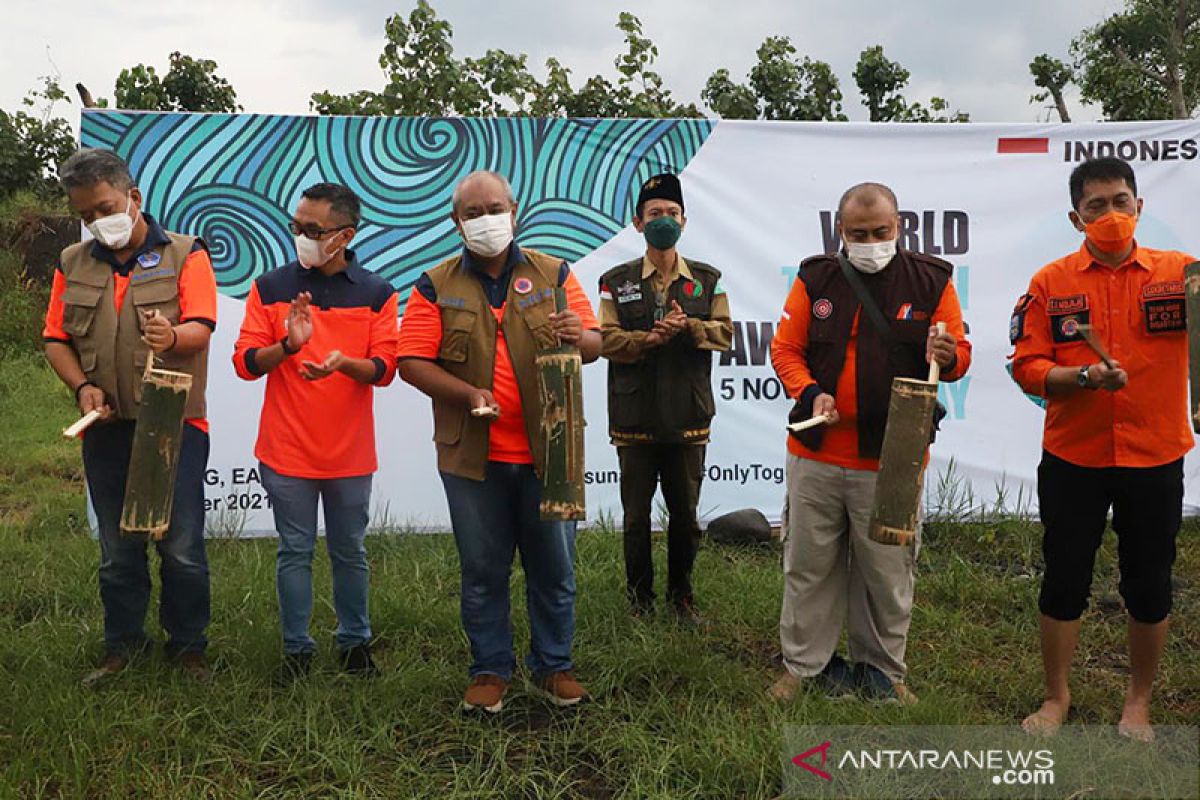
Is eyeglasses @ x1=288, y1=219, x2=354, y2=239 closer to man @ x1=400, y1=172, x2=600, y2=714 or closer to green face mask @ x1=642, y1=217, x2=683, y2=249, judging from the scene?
man @ x1=400, y1=172, x2=600, y2=714

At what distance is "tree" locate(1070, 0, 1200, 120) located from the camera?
17656mm

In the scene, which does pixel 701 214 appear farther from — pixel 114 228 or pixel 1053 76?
pixel 1053 76

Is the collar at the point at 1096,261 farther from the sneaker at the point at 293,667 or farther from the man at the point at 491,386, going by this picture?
the sneaker at the point at 293,667

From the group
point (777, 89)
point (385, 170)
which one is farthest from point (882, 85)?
point (385, 170)

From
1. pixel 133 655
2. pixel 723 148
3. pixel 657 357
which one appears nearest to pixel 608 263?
pixel 723 148

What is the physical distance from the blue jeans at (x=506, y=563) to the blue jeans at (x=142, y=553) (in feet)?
3.14

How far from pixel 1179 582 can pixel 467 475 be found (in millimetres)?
3638

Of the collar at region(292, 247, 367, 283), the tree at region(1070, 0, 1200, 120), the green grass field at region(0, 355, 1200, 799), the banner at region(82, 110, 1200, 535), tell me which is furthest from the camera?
the tree at region(1070, 0, 1200, 120)

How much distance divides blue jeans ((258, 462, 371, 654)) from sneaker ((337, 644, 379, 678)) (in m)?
0.03

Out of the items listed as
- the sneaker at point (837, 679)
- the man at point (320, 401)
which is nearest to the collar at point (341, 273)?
the man at point (320, 401)

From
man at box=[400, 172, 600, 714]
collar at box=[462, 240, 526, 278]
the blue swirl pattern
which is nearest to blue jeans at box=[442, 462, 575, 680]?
man at box=[400, 172, 600, 714]

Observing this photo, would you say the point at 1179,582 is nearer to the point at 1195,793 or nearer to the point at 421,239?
the point at 1195,793

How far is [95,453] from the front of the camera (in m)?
3.49

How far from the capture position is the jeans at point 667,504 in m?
4.12
